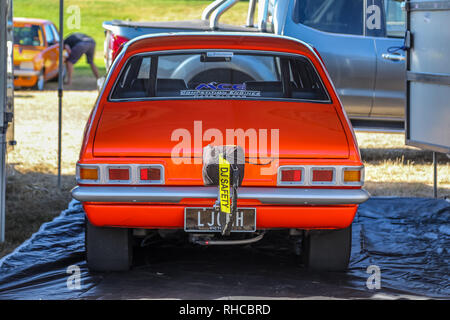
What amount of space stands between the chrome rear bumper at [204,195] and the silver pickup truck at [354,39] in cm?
464

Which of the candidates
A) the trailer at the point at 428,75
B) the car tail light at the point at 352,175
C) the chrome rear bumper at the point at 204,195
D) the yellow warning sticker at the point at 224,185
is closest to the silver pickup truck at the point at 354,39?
the trailer at the point at 428,75

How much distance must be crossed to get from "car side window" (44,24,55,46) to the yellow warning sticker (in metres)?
16.2

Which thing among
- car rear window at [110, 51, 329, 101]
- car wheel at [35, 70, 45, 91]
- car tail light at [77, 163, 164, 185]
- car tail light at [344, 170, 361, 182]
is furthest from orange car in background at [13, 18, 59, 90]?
car tail light at [344, 170, 361, 182]

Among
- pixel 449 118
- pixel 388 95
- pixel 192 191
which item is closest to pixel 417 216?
pixel 449 118

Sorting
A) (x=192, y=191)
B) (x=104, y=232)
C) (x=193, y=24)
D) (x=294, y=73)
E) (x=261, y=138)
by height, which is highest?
(x=193, y=24)

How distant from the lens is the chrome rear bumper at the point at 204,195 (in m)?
4.38

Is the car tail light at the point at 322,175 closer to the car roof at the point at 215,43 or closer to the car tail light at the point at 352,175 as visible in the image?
the car tail light at the point at 352,175

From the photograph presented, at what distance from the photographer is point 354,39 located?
8.94m

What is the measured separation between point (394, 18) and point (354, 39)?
0.54 meters

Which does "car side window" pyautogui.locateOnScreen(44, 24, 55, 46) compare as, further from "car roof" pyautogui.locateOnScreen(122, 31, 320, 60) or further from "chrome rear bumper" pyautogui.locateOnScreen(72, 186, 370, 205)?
"chrome rear bumper" pyautogui.locateOnScreen(72, 186, 370, 205)

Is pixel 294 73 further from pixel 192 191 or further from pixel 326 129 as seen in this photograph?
pixel 192 191

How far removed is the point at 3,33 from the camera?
5.86m
